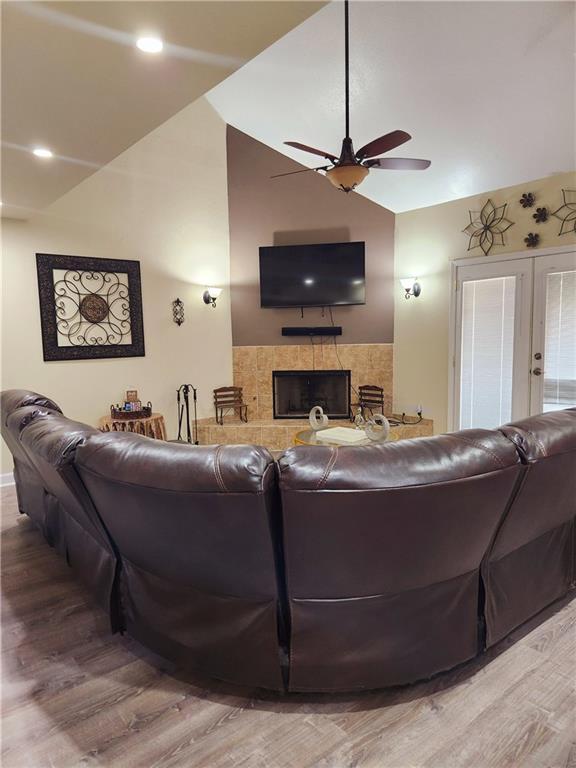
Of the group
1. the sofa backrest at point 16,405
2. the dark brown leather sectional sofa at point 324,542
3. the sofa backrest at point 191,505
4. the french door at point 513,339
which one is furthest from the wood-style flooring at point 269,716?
the french door at point 513,339

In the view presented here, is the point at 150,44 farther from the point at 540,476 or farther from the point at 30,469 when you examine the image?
the point at 30,469

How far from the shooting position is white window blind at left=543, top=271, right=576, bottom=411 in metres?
4.09

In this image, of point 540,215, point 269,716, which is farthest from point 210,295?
point 269,716

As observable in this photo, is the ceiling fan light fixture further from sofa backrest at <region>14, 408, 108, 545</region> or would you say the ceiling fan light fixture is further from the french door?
the french door

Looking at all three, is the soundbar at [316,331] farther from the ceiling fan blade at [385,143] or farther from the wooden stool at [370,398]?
the ceiling fan blade at [385,143]

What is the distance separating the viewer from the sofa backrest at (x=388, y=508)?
1.33 metres

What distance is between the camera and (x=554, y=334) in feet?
13.8

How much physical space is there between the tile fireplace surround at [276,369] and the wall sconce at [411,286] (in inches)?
28.0

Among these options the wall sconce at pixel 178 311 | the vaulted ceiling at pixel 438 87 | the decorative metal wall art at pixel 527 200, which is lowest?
the wall sconce at pixel 178 311

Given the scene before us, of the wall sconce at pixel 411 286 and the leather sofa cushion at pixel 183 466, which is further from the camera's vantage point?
the wall sconce at pixel 411 286

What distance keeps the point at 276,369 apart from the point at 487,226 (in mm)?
2957

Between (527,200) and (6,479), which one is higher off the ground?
(527,200)

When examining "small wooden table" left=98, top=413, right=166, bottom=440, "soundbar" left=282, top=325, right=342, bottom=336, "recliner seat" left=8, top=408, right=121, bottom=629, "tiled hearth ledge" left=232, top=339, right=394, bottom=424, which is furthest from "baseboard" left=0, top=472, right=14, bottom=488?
"soundbar" left=282, top=325, right=342, bottom=336

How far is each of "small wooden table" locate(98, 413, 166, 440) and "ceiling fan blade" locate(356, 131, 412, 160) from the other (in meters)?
2.90
